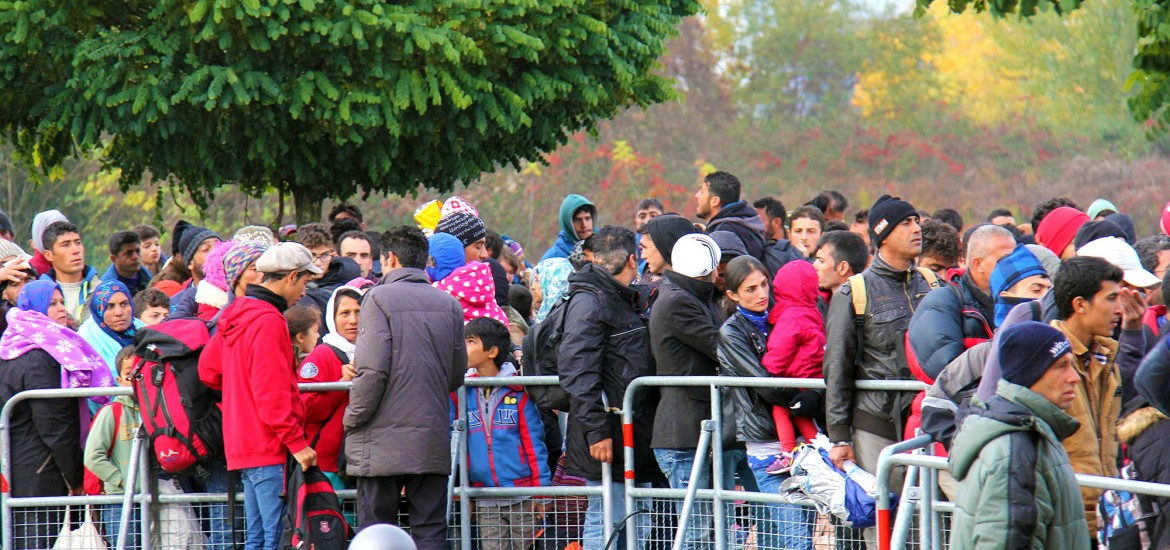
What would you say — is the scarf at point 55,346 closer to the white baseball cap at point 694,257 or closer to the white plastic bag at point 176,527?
the white plastic bag at point 176,527

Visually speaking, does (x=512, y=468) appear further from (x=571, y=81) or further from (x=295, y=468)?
(x=571, y=81)

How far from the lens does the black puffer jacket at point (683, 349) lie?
735cm

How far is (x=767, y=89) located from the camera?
4656 cm

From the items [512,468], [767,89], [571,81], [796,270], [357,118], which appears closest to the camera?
[796,270]

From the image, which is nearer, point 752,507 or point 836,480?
point 836,480

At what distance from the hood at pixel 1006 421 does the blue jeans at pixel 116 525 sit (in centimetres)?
506

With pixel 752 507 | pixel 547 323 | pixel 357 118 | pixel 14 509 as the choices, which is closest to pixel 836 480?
pixel 752 507

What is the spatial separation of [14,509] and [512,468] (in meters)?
2.98

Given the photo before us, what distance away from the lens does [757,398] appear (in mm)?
7137

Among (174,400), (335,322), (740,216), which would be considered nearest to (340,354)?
(335,322)

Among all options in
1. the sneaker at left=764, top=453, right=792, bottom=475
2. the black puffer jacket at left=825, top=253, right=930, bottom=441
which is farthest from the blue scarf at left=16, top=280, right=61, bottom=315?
the black puffer jacket at left=825, top=253, right=930, bottom=441

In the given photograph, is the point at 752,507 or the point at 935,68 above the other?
the point at 935,68

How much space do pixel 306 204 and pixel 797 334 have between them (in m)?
6.95

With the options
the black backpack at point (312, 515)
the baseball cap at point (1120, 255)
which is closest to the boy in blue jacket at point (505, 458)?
the black backpack at point (312, 515)
